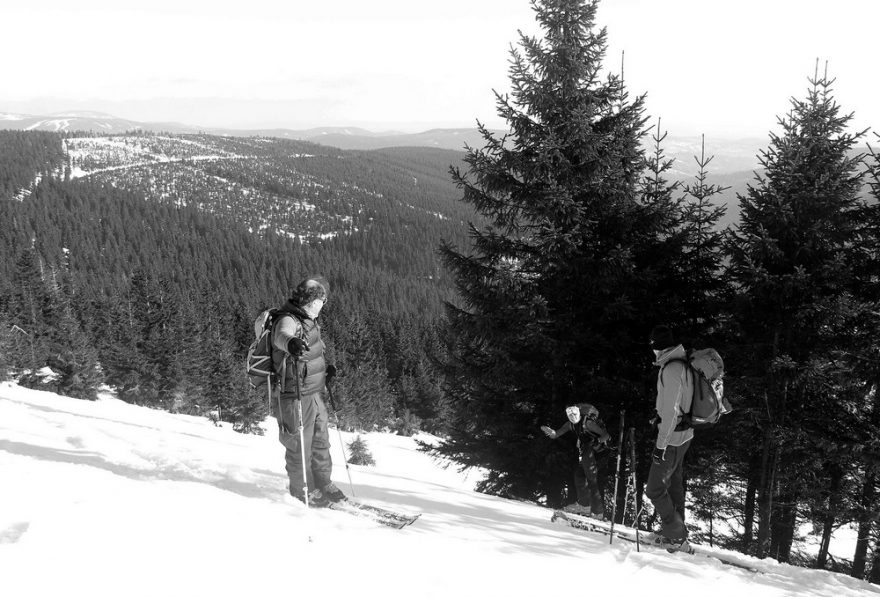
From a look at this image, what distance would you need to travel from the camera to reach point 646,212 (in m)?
9.30

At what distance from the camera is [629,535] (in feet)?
21.6

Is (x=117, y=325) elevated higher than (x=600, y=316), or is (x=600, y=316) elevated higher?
(x=600, y=316)

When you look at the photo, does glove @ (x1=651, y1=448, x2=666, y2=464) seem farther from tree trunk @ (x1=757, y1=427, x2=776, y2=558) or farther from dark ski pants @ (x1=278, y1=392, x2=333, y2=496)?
tree trunk @ (x1=757, y1=427, x2=776, y2=558)

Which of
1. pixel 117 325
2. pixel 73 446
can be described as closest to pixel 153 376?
pixel 117 325

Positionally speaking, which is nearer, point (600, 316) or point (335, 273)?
point (600, 316)

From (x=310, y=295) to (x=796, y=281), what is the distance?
8179 mm

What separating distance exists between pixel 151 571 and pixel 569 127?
27.4 ft

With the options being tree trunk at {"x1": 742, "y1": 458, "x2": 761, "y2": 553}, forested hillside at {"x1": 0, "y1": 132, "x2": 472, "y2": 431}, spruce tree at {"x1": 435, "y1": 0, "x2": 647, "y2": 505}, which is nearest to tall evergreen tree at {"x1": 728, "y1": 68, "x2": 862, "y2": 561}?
tree trunk at {"x1": 742, "y1": 458, "x2": 761, "y2": 553}

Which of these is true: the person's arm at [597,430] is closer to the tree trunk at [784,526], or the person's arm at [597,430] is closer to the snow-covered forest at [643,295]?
the snow-covered forest at [643,295]

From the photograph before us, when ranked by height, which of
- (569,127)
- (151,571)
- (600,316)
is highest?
(569,127)

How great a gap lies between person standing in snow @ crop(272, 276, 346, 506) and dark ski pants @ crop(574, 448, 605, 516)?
362 centimetres

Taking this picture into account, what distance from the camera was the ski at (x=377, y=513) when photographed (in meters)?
5.47

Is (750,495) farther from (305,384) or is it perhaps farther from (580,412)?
(305,384)

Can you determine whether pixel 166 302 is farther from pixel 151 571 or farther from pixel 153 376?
pixel 151 571
